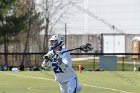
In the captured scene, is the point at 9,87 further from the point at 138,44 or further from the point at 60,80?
the point at 138,44

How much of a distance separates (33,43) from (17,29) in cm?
1018

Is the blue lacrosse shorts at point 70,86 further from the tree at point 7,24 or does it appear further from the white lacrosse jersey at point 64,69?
the tree at point 7,24

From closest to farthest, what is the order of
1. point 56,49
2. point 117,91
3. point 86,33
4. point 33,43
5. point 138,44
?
point 56,49 < point 117,91 < point 33,43 < point 138,44 < point 86,33

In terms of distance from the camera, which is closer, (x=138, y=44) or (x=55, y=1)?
(x=55, y=1)

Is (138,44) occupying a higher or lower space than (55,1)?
lower

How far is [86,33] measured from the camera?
217 ft

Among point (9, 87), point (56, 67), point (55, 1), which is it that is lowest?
point (9, 87)

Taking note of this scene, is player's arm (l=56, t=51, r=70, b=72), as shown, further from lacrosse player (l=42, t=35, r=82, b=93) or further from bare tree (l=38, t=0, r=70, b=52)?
bare tree (l=38, t=0, r=70, b=52)

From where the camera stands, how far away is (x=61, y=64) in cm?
1102

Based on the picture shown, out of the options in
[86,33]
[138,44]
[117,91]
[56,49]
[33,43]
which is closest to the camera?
[56,49]

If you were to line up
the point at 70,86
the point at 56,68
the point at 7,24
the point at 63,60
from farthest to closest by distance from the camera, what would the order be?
the point at 7,24
the point at 56,68
the point at 70,86
the point at 63,60

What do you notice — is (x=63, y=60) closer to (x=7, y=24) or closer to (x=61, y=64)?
(x=61, y=64)

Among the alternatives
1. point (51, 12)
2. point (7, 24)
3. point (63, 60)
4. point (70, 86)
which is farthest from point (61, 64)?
point (51, 12)

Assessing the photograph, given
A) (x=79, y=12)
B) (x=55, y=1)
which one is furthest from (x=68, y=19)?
(x=55, y=1)
